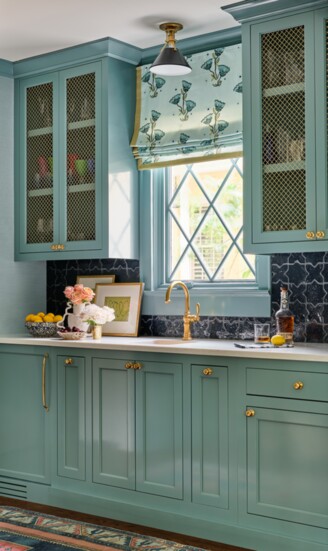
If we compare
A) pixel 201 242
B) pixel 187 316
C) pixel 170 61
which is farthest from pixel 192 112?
pixel 187 316

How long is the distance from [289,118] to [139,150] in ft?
3.83

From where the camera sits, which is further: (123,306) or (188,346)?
(123,306)

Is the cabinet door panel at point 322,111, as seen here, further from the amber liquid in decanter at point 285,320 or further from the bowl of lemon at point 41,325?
the bowl of lemon at point 41,325

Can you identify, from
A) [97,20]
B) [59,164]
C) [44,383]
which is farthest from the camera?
[59,164]

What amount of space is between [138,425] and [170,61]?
1.85 metres

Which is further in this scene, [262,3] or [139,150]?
[139,150]

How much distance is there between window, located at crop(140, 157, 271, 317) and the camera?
4.30 m

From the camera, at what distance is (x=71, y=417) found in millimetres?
4246

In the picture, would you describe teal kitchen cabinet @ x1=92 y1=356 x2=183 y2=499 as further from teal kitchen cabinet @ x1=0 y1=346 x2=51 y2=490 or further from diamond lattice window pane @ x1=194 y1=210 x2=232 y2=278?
diamond lattice window pane @ x1=194 y1=210 x2=232 y2=278

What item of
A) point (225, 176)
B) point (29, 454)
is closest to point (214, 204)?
point (225, 176)

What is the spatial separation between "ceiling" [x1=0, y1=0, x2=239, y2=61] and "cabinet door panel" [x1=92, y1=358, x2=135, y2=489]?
1.77 meters

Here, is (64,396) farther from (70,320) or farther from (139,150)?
(139,150)

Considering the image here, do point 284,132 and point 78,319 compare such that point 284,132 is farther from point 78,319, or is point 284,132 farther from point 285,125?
point 78,319

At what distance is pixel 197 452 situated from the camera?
3.74m
